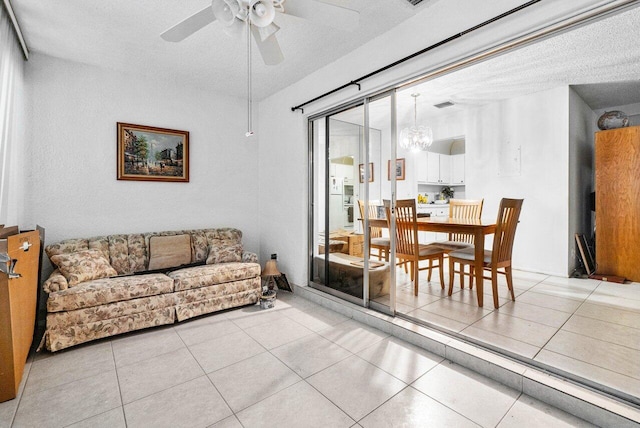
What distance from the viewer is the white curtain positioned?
7.12 feet

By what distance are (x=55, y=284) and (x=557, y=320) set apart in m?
4.30

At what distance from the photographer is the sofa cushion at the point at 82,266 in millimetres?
2562

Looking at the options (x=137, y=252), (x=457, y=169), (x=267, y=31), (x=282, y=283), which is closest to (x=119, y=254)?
(x=137, y=252)

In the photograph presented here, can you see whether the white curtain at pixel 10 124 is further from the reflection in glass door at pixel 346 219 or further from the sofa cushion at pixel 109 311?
the reflection in glass door at pixel 346 219

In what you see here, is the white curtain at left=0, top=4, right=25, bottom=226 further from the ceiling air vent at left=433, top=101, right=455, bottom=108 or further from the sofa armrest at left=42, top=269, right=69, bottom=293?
the ceiling air vent at left=433, top=101, right=455, bottom=108

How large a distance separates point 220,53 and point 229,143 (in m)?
1.40

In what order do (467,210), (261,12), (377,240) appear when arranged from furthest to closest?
(467,210) → (377,240) → (261,12)

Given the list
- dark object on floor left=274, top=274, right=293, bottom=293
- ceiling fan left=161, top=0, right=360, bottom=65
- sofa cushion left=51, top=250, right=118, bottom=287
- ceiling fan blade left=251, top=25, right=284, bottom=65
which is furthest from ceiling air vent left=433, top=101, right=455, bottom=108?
sofa cushion left=51, top=250, right=118, bottom=287

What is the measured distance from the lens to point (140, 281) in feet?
8.87

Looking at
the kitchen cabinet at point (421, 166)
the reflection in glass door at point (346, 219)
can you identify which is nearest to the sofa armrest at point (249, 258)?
the reflection in glass door at point (346, 219)

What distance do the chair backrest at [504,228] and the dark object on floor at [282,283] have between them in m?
2.40

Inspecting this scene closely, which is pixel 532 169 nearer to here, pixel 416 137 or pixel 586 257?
pixel 586 257

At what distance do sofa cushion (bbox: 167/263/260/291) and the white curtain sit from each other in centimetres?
135

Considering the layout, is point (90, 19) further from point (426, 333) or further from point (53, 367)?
point (426, 333)
